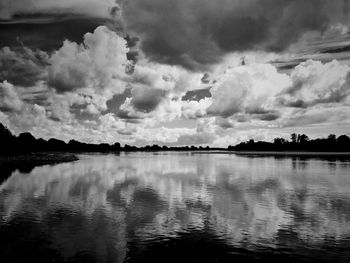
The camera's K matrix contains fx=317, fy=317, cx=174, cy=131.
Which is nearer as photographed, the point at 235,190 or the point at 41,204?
the point at 41,204

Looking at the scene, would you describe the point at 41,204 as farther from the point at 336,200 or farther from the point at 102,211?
the point at 336,200

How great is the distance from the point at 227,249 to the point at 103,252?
27.8 feet

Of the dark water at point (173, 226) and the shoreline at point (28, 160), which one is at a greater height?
the shoreline at point (28, 160)

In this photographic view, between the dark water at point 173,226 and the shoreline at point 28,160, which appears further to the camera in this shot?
the shoreline at point 28,160

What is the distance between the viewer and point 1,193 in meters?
45.1

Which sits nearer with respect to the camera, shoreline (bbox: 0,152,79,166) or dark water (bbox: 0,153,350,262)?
dark water (bbox: 0,153,350,262)

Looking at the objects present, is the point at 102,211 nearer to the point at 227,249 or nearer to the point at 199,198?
the point at 199,198

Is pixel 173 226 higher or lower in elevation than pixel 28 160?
lower

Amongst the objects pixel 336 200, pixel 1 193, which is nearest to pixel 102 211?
pixel 1 193

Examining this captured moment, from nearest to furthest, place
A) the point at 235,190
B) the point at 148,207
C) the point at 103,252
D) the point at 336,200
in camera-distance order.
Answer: the point at 103,252 < the point at 148,207 < the point at 336,200 < the point at 235,190

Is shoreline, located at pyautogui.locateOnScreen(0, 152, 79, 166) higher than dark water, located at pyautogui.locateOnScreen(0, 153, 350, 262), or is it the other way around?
shoreline, located at pyautogui.locateOnScreen(0, 152, 79, 166)

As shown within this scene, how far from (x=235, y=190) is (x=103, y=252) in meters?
31.8

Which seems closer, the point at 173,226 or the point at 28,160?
the point at 173,226

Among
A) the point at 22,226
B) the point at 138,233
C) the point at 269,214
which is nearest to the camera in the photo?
the point at 138,233
